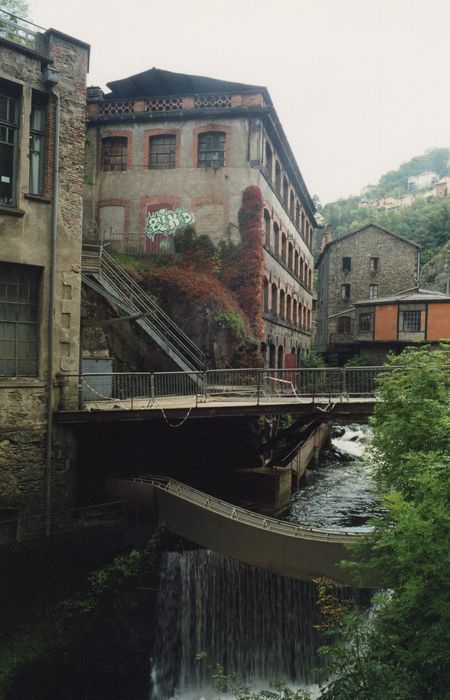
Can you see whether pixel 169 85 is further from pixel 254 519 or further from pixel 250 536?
pixel 250 536

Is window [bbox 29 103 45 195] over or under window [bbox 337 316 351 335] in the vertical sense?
over

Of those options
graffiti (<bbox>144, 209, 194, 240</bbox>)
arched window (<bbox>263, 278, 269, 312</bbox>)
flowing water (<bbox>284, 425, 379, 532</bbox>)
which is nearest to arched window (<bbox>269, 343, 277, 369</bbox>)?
arched window (<bbox>263, 278, 269, 312</bbox>)

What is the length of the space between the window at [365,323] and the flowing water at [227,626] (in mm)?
34403

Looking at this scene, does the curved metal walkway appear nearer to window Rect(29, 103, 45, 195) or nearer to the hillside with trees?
window Rect(29, 103, 45, 195)

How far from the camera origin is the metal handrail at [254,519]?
12047 mm

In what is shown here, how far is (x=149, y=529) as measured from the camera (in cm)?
1327

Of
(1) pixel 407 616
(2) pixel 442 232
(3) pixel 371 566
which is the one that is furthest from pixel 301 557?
(2) pixel 442 232

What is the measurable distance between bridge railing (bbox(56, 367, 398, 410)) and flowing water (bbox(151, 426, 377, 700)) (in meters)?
3.18

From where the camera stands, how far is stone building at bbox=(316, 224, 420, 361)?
55156 millimetres

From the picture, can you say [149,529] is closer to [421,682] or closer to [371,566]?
[371,566]

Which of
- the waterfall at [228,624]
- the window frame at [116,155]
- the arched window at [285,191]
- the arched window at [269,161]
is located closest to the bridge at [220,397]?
the waterfall at [228,624]

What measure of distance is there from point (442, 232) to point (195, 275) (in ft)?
209

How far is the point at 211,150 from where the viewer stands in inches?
1033

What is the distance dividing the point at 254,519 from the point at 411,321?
33.5 metres
